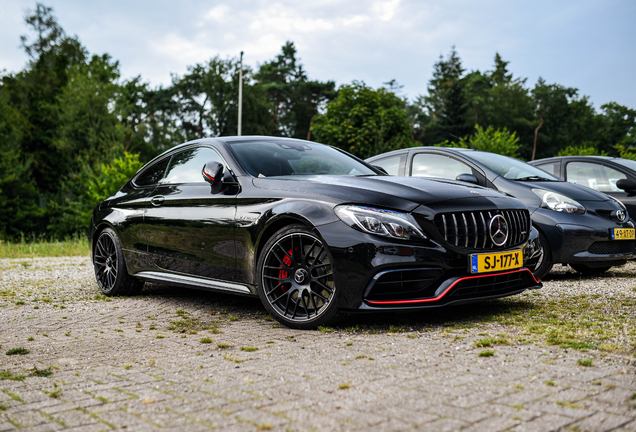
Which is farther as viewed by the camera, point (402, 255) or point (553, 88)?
point (553, 88)

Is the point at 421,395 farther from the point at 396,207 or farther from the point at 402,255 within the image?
the point at 396,207

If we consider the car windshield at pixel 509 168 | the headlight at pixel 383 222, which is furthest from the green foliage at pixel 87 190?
the headlight at pixel 383 222

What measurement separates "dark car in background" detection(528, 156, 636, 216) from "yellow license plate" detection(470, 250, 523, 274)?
14.9 feet

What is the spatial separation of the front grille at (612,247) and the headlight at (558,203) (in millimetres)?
426

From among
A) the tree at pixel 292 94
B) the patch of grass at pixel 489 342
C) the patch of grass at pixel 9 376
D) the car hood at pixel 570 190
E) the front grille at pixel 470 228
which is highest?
the tree at pixel 292 94

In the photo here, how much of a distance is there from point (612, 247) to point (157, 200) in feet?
16.8

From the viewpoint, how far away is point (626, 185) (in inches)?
327

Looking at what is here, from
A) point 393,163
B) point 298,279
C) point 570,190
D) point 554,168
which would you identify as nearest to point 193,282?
point 298,279

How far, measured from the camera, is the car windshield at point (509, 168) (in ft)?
23.2

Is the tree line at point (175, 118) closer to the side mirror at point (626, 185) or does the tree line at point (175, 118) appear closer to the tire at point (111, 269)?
the side mirror at point (626, 185)

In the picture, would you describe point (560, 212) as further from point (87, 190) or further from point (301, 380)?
point (87, 190)

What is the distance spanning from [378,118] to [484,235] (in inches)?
1546

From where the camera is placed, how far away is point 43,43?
50.2m

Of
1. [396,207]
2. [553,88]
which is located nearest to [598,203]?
[396,207]
